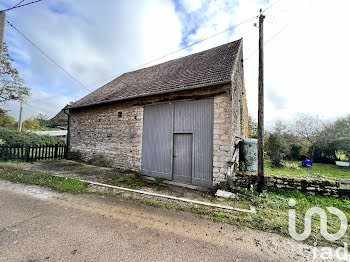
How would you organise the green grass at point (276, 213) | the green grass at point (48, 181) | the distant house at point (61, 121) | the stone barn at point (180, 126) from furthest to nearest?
the distant house at point (61, 121) → the stone barn at point (180, 126) → the green grass at point (48, 181) → the green grass at point (276, 213)

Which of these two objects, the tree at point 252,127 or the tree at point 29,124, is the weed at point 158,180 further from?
the tree at point 29,124

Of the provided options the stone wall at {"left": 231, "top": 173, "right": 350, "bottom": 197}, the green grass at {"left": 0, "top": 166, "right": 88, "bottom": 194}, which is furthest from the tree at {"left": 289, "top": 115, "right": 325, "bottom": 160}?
the green grass at {"left": 0, "top": 166, "right": 88, "bottom": 194}

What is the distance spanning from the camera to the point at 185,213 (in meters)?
3.61

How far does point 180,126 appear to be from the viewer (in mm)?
6328

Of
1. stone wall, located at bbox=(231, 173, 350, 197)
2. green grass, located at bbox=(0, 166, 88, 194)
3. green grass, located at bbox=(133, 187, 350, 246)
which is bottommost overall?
green grass, located at bbox=(133, 187, 350, 246)

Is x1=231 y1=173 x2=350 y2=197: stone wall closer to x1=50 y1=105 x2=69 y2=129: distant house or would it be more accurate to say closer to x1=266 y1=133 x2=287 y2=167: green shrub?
x1=266 y1=133 x2=287 y2=167: green shrub

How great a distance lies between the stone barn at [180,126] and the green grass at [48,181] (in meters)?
2.74

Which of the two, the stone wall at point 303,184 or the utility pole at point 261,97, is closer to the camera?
the stone wall at point 303,184

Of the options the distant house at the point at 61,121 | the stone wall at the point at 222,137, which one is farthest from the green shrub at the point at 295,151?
the distant house at the point at 61,121

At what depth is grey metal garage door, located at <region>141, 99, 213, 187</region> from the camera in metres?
5.75

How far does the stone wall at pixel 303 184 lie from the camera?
4.58 metres

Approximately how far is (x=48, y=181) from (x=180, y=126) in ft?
18.1

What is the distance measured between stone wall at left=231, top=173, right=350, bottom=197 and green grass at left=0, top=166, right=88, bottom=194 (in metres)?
5.40

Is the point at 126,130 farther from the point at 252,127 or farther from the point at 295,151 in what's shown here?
the point at 295,151
